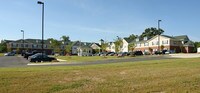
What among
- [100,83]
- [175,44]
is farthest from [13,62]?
[175,44]

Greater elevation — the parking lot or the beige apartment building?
the beige apartment building

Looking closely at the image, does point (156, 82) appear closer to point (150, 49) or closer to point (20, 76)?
point (20, 76)

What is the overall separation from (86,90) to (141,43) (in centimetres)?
9215

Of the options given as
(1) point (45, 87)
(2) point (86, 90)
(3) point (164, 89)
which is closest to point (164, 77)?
(3) point (164, 89)

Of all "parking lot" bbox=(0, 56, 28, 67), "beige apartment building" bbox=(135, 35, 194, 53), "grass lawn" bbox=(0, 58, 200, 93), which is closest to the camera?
"grass lawn" bbox=(0, 58, 200, 93)

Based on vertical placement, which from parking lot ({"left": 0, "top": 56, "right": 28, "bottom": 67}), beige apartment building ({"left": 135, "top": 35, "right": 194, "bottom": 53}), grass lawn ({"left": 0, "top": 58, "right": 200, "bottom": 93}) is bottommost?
grass lawn ({"left": 0, "top": 58, "right": 200, "bottom": 93})

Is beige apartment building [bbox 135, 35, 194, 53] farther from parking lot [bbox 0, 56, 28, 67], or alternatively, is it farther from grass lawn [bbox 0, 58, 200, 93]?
grass lawn [bbox 0, 58, 200, 93]

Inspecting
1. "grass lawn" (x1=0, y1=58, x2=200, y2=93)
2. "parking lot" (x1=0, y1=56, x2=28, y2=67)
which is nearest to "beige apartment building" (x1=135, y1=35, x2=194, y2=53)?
"parking lot" (x1=0, y1=56, x2=28, y2=67)

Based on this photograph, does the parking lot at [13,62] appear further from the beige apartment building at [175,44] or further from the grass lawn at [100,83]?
the beige apartment building at [175,44]

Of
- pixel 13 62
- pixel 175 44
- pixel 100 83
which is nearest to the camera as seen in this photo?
pixel 100 83

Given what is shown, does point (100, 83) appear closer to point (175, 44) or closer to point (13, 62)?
point (13, 62)

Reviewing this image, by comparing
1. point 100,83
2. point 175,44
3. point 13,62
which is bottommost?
point 100,83

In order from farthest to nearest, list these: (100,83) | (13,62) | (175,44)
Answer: (175,44) → (13,62) → (100,83)

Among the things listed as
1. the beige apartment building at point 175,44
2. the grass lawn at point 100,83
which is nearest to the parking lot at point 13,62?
the grass lawn at point 100,83
